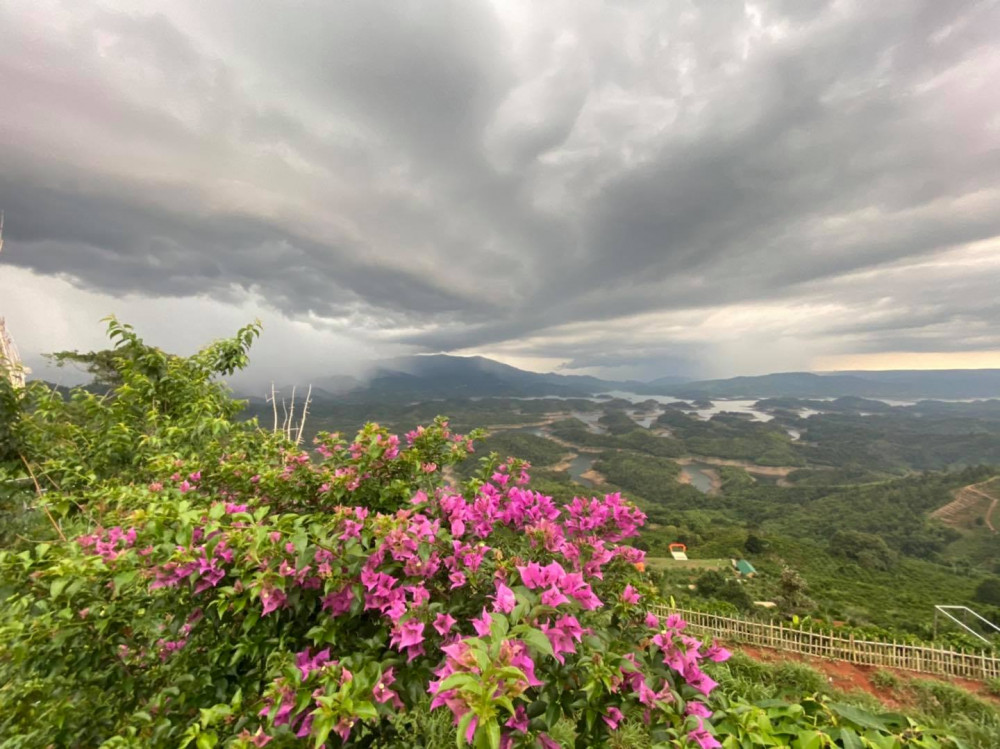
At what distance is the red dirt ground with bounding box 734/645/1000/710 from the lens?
24.1ft

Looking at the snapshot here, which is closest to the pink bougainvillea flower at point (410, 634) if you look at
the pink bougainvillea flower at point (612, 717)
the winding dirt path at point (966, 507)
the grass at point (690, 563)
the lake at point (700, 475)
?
the pink bougainvillea flower at point (612, 717)

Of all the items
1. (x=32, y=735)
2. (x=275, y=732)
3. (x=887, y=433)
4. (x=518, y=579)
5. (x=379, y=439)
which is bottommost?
(x=887, y=433)

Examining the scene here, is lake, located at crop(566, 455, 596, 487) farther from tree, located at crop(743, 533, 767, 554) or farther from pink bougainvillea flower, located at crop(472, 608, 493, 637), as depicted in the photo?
pink bougainvillea flower, located at crop(472, 608, 493, 637)

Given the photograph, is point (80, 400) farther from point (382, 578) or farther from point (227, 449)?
point (382, 578)

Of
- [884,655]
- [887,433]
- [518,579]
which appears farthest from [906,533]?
[887,433]

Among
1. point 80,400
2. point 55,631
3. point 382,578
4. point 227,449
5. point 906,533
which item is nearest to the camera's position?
point 382,578

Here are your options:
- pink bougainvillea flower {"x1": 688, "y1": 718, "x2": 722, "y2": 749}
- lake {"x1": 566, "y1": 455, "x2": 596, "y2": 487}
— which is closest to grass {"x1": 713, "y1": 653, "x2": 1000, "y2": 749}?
pink bougainvillea flower {"x1": 688, "y1": 718, "x2": 722, "y2": 749}

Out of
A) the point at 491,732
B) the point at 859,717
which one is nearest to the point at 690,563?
the point at 859,717

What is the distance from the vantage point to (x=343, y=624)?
1722mm

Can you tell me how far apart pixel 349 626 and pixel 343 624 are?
9cm

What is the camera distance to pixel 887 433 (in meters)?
141

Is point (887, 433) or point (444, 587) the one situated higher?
point (444, 587)

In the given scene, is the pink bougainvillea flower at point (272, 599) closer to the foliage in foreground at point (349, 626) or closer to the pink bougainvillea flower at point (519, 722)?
the foliage in foreground at point (349, 626)

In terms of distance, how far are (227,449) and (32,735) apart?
2109 mm
